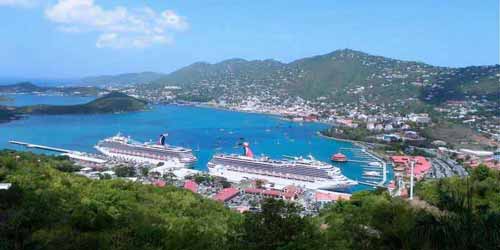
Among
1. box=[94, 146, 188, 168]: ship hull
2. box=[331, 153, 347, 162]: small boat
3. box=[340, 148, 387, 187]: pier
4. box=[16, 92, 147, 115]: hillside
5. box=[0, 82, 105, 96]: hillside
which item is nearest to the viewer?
box=[340, 148, 387, 187]: pier

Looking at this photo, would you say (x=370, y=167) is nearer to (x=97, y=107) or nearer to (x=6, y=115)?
(x=6, y=115)

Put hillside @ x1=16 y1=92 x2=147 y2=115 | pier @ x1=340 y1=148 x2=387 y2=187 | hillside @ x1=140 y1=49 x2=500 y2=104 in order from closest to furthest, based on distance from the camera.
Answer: pier @ x1=340 y1=148 x2=387 y2=187 < hillside @ x1=16 y1=92 x2=147 y2=115 < hillside @ x1=140 y1=49 x2=500 y2=104

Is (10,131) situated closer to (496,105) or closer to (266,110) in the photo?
(266,110)

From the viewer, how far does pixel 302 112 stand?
47.3m

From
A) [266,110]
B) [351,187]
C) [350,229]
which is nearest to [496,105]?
[266,110]

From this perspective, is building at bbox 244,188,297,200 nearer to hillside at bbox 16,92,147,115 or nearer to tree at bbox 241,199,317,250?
tree at bbox 241,199,317,250

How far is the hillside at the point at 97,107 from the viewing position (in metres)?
43.4

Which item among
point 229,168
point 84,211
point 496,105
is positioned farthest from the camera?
point 496,105

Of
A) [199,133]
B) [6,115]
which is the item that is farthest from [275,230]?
[6,115]

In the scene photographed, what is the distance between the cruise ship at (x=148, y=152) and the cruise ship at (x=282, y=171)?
1697 mm

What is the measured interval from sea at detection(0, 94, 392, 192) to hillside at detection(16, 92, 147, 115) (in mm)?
1750

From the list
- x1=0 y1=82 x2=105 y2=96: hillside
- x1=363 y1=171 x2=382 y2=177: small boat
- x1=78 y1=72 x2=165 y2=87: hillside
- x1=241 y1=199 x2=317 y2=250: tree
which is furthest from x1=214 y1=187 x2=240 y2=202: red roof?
x1=78 y1=72 x2=165 y2=87: hillside

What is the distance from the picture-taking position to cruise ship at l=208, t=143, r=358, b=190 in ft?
64.1

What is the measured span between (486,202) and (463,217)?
5.44m
